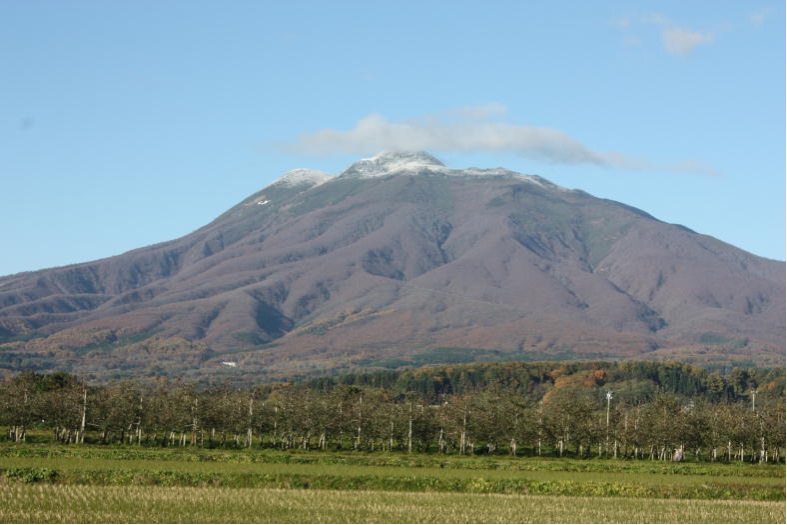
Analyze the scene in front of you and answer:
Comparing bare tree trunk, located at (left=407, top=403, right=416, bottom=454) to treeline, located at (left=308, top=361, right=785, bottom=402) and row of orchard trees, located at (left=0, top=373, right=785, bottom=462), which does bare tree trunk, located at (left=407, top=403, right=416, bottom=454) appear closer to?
row of orchard trees, located at (left=0, top=373, right=785, bottom=462)

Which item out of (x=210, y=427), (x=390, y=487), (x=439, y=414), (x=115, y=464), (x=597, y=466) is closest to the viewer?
(x=390, y=487)

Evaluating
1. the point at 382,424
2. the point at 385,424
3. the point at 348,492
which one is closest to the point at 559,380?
the point at 385,424

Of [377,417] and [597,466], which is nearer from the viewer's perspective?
[597,466]

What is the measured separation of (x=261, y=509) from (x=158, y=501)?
161 inches

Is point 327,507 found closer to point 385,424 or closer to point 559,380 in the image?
point 385,424

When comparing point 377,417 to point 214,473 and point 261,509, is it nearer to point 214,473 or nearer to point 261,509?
point 214,473

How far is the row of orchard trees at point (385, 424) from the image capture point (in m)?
89.2

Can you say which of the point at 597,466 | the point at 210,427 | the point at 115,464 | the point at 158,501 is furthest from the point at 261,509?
the point at 210,427

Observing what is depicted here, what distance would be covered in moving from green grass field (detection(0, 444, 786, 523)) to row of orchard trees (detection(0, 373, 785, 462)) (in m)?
20.7

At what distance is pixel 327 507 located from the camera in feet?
138

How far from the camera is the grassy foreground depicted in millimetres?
38375

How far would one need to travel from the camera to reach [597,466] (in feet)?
236

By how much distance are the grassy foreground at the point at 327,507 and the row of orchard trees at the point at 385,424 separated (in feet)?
142

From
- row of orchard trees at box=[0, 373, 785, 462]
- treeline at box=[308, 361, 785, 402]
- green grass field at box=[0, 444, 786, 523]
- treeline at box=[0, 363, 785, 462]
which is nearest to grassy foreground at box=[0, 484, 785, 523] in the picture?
green grass field at box=[0, 444, 786, 523]
